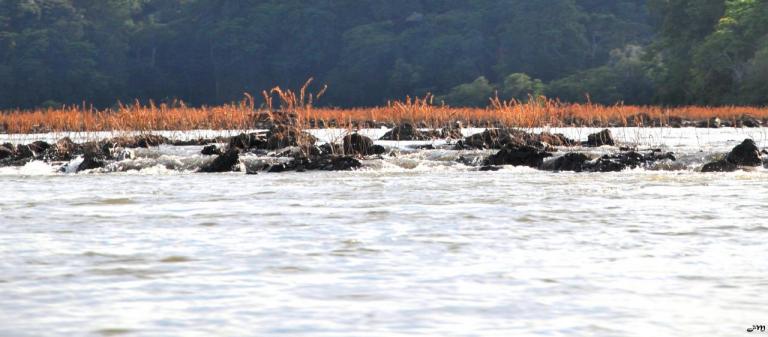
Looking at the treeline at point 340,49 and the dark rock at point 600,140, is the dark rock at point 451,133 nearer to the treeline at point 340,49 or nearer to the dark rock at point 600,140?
the dark rock at point 600,140

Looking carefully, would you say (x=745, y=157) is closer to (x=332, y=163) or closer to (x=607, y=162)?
(x=607, y=162)

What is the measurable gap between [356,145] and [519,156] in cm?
335

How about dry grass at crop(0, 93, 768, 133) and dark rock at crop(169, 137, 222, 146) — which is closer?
dry grass at crop(0, 93, 768, 133)

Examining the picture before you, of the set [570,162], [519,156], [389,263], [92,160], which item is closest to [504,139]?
[519,156]

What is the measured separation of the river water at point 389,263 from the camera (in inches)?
231

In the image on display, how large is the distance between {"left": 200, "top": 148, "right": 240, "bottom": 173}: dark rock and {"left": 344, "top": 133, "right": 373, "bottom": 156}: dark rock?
7.79 feet

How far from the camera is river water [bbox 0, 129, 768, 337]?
5.87 m

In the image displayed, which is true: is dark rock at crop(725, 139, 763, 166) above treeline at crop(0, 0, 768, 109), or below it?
below

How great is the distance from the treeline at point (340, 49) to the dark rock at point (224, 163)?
42261 mm

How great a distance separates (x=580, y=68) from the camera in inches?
2702

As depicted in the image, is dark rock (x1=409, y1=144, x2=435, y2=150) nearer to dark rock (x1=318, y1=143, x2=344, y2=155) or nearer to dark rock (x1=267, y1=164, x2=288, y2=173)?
dark rock (x1=318, y1=143, x2=344, y2=155)

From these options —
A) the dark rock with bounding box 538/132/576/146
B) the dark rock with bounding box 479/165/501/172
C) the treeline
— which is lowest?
the dark rock with bounding box 479/165/501/172

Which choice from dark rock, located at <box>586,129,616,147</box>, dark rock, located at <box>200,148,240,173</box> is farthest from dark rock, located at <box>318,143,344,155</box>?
dark rock, located at <box>586,129,616,147</box>

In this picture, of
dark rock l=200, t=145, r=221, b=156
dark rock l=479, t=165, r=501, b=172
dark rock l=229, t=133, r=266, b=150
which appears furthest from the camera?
dark rock l=229, t=133, r=266, b=150
